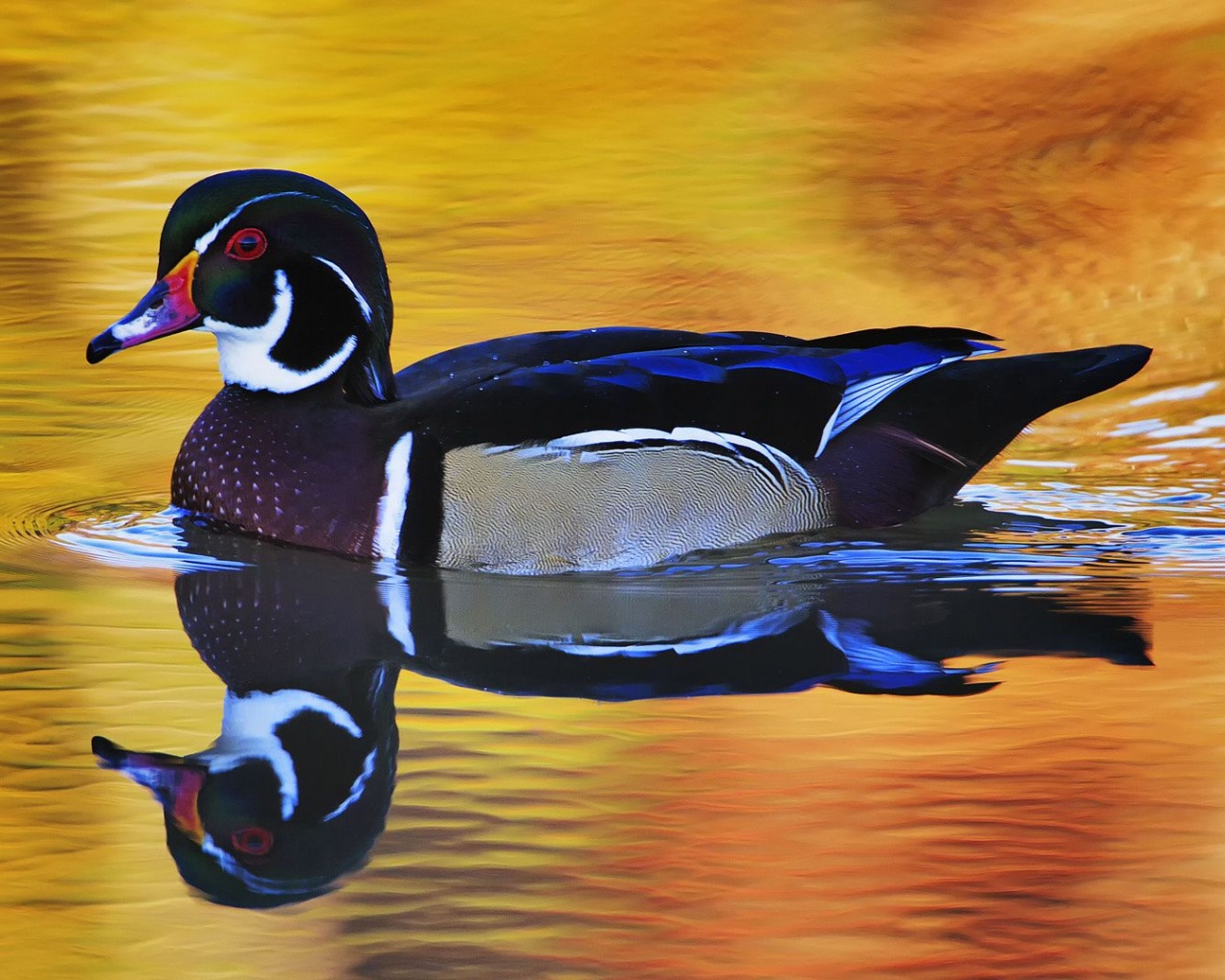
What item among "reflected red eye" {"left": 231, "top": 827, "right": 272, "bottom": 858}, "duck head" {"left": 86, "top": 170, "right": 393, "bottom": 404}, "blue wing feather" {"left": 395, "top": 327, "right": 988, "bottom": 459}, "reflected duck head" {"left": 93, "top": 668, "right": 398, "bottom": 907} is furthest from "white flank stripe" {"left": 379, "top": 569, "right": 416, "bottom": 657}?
"reflected red eye" {"left": 231, "top": 827, "right": 272, "bottom": 858}

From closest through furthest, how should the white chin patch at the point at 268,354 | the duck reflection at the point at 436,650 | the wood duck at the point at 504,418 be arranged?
the duck reflection at the point at 436,650
the wood duck at the point at 504,418
the white chin patch at the point at 268,354

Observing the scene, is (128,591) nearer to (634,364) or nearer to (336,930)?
(634,364)

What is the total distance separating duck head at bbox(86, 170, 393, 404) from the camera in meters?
5.91

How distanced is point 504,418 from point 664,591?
676 mm

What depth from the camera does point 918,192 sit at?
34.0ft

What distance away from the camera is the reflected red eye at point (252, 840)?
3.77 metres

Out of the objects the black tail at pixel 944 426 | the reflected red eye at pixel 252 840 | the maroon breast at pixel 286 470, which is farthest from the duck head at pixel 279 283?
the reflected red eye at pixel 252 840

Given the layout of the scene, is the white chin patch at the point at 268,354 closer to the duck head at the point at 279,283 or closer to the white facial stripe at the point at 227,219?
the duck head at the point at 279,283

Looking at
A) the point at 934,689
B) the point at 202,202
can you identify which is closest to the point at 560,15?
the point at 202,202

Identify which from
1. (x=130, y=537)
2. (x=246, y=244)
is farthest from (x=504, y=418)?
(x=130, y=537)

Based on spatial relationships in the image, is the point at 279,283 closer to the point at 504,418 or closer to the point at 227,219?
the point at 227,219

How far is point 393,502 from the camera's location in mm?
5730

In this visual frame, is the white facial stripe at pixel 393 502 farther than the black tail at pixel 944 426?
No

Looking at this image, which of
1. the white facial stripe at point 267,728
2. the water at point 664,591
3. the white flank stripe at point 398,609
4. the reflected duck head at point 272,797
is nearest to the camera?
the water at point 664,591
